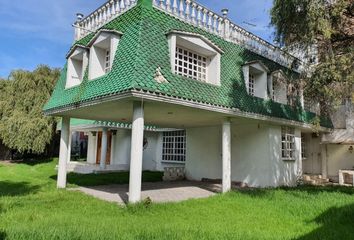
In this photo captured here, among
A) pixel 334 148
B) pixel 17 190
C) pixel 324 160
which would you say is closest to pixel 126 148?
pixel 17 190

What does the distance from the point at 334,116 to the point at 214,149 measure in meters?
9.51

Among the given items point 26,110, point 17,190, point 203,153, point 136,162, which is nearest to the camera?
point 136,162

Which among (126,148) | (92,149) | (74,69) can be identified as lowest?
(92,149)

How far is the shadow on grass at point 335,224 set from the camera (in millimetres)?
6797

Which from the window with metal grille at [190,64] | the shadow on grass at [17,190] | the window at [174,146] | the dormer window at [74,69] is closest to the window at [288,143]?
the window with metal grille at [190,64]

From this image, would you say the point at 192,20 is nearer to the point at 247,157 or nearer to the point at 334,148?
the point at 247,157

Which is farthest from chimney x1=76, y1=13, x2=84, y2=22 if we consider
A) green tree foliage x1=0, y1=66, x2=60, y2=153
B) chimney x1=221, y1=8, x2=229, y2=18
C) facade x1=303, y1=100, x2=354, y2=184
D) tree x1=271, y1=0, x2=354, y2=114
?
facade x1=303, y1=100, x2=354, y2=184

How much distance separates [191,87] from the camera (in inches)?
420

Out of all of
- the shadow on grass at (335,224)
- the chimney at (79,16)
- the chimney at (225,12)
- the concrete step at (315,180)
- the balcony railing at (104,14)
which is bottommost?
the shadow on grass at (335,224)

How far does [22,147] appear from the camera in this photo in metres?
24.8

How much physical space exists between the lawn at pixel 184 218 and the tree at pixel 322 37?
3.98m

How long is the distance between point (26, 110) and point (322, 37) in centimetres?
2402

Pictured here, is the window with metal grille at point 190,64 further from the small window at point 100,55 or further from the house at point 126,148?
the house at point 126,148

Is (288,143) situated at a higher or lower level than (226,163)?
higher
